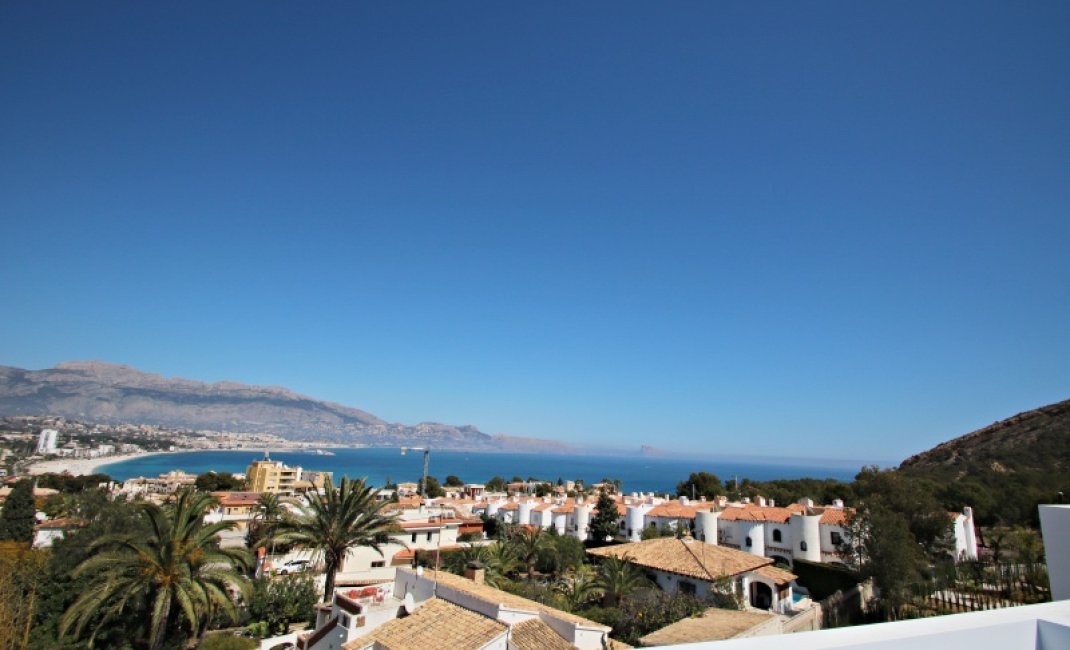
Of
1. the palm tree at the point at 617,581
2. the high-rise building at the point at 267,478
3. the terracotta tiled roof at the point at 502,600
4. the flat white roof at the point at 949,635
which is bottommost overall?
the high-rise building at the point at 267,478

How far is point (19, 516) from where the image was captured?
36.7 meters

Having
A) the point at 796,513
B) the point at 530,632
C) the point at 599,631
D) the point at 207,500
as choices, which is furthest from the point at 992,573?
the point at 207,500

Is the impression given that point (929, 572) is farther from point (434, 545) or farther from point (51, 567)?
point (51, 567)

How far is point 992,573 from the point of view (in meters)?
25.0

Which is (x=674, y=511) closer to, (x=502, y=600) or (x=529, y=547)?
(x=529, y=547)

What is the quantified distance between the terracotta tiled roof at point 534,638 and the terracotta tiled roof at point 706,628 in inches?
106

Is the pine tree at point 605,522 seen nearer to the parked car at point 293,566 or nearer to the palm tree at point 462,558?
the palm tree at point 462,558

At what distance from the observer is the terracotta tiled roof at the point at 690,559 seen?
25.6 meters

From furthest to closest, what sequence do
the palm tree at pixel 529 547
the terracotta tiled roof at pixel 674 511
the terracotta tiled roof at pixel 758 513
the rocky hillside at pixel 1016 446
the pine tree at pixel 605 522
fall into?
the rocky hillside at pixel 1016 446 < the pine tree at pixel 605 522 < the terracotta tiled roof at pixel 674 511 < the terracotta tiled roof at pixel 758 513 < the palm tree at pixel 529 547

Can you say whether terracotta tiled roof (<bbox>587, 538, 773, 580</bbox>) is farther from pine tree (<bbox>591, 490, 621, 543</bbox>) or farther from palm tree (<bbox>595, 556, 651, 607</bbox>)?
pine tree (<bbox>591, 490, 621, 543</bbox>)

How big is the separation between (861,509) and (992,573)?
5.51m

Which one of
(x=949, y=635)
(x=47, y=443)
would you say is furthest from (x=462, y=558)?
(x=47, y=443)

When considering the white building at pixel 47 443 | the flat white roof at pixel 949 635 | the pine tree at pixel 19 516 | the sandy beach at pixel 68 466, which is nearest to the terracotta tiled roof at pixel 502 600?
the flat white roof at pixel 949 635

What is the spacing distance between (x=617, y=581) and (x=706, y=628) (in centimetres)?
810
